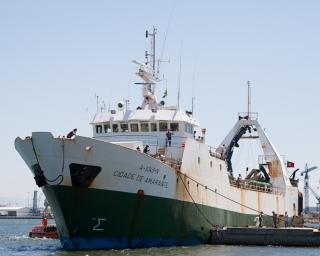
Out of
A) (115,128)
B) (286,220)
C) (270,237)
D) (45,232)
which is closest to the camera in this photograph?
(115,128)

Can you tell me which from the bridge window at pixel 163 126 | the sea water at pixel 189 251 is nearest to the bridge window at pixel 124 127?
the bridge window at pixel 163 126

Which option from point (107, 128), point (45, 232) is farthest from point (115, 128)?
point (45, 232)

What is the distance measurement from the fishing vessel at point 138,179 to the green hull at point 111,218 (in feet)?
0.14

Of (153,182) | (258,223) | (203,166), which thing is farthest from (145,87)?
(258,223)

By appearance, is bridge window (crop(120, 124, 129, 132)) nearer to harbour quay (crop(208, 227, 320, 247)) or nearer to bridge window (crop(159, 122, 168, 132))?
bridge window (crop(159, 122, 168, 132))

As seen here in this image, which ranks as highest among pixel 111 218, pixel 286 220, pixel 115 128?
pixel 115 128

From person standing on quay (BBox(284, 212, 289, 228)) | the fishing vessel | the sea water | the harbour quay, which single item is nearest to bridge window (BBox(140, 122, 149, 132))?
the fishing vessel

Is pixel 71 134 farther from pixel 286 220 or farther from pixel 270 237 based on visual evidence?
pixel 286 220

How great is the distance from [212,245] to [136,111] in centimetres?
818

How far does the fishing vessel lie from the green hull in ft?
0.14

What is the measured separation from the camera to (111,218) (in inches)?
1172

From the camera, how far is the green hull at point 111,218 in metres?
29.3

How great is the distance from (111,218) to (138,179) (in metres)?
2.11

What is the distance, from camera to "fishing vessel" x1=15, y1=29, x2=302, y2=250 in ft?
95.7
